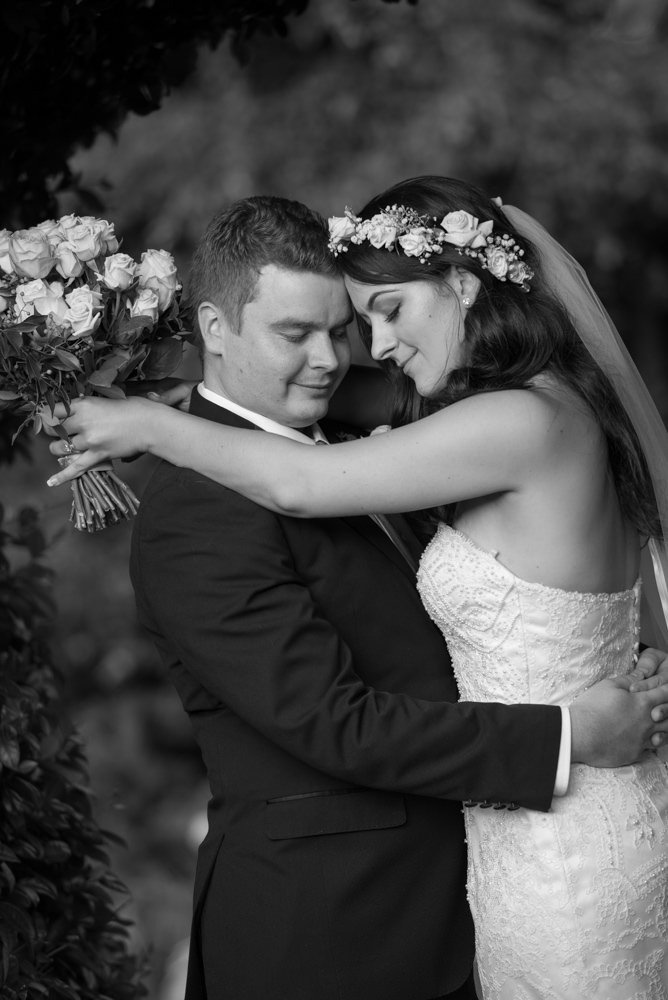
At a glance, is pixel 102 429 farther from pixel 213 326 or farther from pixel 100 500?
pixel 213 326

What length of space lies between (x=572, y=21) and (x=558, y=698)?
759 centimetres

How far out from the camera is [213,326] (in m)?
2.83

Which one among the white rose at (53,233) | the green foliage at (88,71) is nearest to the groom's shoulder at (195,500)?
the white rose at (53,233)

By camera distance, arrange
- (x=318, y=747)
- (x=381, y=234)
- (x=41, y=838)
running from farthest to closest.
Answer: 1. (x=41, y=838)
2. (x=381, y=234)
3. (x=318, y=747)

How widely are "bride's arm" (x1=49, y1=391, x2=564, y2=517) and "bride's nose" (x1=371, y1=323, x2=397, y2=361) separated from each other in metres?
0.26

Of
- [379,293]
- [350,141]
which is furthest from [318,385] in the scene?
[350,141]

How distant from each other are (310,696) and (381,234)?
999mm

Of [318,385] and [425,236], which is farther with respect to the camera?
[318,385]

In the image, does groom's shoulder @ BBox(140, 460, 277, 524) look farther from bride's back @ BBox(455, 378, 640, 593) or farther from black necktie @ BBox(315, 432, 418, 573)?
bride's back @ BBox(455, 378, 640, 593)

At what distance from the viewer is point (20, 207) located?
358cm

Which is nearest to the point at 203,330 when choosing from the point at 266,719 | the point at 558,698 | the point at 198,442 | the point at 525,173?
the point at 198,442

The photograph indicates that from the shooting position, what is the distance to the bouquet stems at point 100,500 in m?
2.79

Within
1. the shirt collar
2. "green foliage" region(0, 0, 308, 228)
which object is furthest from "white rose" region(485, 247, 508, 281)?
"green foliage" region(0, 0, 308, 228)

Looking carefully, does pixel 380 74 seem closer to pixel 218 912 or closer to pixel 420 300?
pixel 420 300
